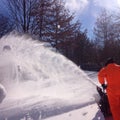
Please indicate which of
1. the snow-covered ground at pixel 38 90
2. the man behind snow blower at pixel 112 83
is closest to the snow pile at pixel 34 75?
the snow-covered ground at pixel 38 90

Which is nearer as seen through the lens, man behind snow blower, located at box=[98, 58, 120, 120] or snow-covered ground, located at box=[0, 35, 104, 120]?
man behind snow blower, located at box=[98, 58, 120, 120]

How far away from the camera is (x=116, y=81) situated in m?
5.31

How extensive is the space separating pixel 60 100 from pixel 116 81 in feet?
13.0

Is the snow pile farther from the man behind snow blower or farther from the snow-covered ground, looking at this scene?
the man behind snow blower

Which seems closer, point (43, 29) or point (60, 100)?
point (60, 100)

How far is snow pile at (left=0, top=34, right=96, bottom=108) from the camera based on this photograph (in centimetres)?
1038

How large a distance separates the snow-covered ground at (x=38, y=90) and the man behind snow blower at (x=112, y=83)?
138cm

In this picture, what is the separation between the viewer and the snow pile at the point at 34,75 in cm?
1038

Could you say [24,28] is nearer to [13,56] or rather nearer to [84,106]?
[13,56]

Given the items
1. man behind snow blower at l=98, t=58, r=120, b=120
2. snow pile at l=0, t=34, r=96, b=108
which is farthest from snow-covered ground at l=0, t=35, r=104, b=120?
man behind snow blower at l=98, t=58, r=120, b=120

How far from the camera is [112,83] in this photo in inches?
211

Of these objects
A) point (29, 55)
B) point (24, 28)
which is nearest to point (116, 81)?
point (29, 55)

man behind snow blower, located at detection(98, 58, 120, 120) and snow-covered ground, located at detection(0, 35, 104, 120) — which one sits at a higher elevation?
man behind snow blower, located at detection(98, 58, 120, 120)

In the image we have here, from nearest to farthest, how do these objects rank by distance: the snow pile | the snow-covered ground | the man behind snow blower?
the man behind snow blower → the snow-covered ground → the snow pile
